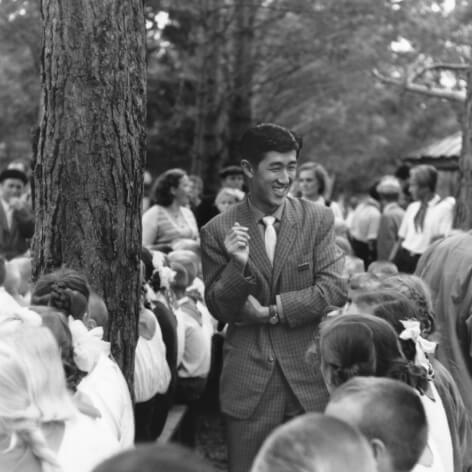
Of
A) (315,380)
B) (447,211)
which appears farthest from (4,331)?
(447,211)

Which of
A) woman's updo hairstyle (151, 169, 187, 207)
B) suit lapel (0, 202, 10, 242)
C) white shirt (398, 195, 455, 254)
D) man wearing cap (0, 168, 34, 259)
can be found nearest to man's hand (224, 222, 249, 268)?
woman's updo hairstyle (151, 169, 187, 207)

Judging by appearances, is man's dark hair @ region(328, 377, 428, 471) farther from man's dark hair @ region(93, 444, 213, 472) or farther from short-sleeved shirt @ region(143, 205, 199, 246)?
short-sleeved shirt @ region(143, 205, 199, 246)

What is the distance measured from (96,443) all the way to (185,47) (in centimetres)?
1286

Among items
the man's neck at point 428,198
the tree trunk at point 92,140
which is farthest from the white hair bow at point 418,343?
the man's neck at point 428,198

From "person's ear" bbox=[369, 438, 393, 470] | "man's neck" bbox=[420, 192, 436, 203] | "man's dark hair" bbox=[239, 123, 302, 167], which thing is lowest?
"man's neck" bbox=[420, 192, 436, 203]

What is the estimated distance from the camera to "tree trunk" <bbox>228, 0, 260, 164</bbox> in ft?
52.4

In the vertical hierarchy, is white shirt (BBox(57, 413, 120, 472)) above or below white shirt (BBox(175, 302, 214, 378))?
above

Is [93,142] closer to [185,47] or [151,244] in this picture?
[151,244]

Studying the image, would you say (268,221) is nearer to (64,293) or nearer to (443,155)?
(64,293)

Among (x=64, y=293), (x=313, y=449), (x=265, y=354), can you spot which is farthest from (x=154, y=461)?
(x=265, y=354)

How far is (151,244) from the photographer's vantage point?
8312 millimetres

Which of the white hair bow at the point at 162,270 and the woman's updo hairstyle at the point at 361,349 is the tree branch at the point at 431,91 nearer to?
the white hair bow at the point at 162,270

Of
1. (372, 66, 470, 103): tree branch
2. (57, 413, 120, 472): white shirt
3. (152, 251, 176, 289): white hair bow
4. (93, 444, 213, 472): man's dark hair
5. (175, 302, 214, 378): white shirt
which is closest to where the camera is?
(93, 444, 213, 472): man's dark hair

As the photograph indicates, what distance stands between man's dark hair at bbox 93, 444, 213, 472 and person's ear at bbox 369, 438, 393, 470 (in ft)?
3.00
